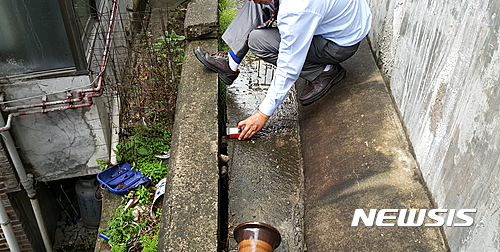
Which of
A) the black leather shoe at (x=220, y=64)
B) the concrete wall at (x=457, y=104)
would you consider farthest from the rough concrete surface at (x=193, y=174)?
the concrete wall at (x=457, y=104)

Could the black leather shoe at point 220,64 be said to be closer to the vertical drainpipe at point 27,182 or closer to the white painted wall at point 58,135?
the white painted wall at point 58,135

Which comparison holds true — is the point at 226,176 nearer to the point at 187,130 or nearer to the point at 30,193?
the point at 187,130

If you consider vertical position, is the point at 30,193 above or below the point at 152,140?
below

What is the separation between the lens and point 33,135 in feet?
13.0

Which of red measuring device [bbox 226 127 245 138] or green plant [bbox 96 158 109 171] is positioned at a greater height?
red measuring device [bbox 226 127 245 138]

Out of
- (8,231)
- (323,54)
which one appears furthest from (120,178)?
(323,54)

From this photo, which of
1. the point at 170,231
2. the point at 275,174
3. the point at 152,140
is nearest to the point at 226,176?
the point at 275,174

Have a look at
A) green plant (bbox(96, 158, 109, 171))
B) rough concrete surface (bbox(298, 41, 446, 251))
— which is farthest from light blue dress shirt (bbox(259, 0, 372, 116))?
green plant (bbox(96, 158, 109, 171))

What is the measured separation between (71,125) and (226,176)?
2081 mm

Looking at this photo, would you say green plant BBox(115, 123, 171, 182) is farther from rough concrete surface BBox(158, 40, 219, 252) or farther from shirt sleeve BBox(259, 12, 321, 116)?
shirt sleeve BBox(259, 12, 321, 116)

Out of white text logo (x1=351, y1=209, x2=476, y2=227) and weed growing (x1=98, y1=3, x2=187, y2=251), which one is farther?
weed growing (x1=98, y1=3, x2=187, y2=251)

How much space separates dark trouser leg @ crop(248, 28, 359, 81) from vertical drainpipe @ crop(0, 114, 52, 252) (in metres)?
2.60

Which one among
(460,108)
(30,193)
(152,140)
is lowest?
(30,193)

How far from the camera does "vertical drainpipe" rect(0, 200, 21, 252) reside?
390 cm
